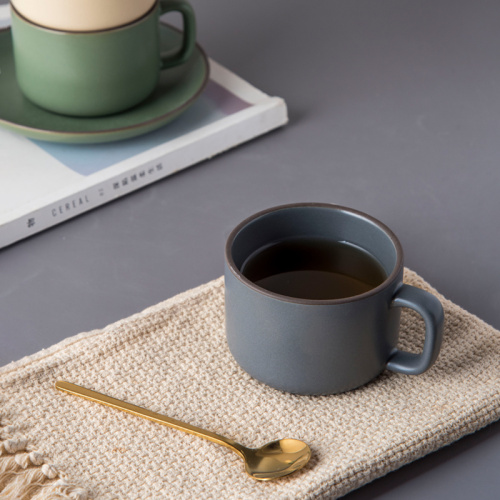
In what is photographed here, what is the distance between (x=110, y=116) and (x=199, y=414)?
16.3 inches

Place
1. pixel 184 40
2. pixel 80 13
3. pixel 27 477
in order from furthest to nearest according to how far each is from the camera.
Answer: pixel 184 40, pixel 80 13, pixel 27 477

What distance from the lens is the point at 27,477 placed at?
521mm

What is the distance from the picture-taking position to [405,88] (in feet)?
3.25

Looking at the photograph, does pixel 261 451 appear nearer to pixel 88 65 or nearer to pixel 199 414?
pixel 199 414

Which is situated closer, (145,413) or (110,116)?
(145,413)

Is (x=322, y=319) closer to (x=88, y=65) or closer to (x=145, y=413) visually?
(x=145, y=413)

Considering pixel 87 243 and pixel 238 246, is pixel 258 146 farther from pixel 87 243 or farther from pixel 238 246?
pixel 238 246

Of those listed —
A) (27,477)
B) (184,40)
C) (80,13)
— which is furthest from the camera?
(184,40)

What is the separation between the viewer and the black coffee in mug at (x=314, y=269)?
0.58 meters

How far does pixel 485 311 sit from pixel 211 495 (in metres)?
0.29

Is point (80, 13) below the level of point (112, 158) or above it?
above

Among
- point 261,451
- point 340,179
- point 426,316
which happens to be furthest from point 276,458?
point 340,179

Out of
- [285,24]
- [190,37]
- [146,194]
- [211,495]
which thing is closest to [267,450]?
[211,495]

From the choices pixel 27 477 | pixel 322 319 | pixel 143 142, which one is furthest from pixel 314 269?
pixel 143 142
